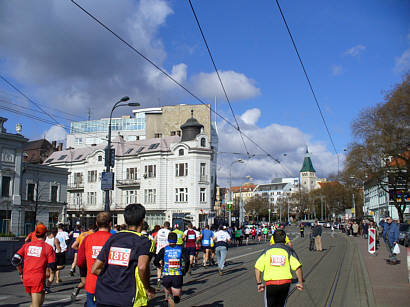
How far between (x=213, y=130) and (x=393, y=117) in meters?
41.1

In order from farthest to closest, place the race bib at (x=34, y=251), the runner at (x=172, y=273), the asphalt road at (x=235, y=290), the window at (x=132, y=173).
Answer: the window at (x=132, y=173) → the asphalt road at (x=235, y=290) → the runner at (x=172, y=273) → the race bib at (x=34, y=251)

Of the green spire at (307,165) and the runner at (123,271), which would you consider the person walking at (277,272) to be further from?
the green spire at (307,165)

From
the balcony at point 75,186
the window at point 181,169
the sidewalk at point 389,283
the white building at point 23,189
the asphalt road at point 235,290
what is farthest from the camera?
the balcony at point 75,186

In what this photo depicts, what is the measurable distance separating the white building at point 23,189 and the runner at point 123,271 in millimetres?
35484

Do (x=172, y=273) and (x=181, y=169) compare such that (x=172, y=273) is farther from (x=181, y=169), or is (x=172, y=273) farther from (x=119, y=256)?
(x=181, y=169)

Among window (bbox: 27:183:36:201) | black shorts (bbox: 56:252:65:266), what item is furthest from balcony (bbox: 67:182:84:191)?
black shorts (bbox: 56:252:65:266)

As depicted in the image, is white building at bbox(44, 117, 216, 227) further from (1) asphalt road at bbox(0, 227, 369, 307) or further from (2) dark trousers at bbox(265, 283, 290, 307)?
(2) dark trousers at bbox(265, 283, 290, 307)

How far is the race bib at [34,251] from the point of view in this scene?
7.04m

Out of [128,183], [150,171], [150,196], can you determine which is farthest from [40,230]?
[128,183]

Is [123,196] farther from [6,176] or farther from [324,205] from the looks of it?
[324,205]

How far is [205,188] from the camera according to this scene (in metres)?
51.4

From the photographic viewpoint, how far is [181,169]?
172 ft

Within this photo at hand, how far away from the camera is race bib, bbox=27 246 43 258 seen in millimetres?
7035

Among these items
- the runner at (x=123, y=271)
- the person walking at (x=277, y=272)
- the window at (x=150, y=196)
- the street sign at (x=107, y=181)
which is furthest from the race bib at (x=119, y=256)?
the window at (x=150, y=196)
